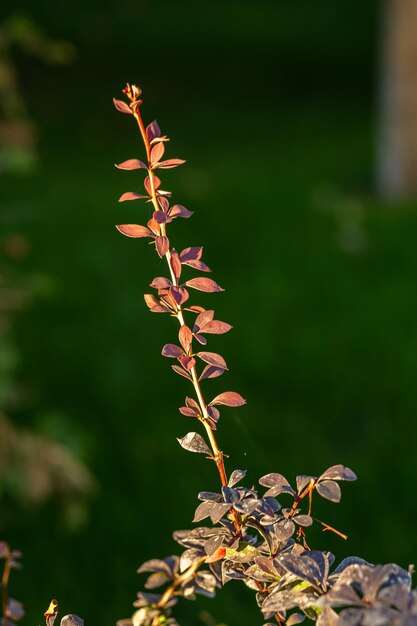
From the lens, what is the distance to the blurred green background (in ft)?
10.8

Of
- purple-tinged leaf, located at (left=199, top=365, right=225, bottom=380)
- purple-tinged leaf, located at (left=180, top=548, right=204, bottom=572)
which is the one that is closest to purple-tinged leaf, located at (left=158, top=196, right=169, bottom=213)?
purple-tinged leaf, located at (left=199, top=365, right=225, bottom=380)

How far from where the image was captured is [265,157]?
35.7ft

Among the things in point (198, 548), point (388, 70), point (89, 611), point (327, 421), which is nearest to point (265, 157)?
point (388, 70)

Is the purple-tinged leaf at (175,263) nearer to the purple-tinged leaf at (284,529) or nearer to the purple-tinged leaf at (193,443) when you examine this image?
the purple-tinged leaf at (193,443)

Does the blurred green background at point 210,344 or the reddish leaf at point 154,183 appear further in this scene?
the blurred green background at point 210,344

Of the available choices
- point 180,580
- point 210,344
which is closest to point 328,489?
point 180,580

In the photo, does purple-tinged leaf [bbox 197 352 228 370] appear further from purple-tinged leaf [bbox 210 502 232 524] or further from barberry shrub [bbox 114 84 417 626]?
purple-tinged leaf [bbox 210 502 232 524]

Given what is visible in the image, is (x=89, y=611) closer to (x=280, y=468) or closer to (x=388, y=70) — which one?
(x=280, y=468)

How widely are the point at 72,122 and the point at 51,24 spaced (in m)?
5.07

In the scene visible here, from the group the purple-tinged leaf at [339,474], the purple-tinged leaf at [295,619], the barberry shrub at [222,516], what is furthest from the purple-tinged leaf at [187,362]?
the purple-tinged leaf at [295,619]

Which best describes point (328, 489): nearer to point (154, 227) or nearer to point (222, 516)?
point (222, 516)

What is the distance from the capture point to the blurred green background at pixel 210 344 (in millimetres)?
3291

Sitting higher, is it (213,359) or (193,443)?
(213,359)

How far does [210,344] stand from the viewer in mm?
4934
